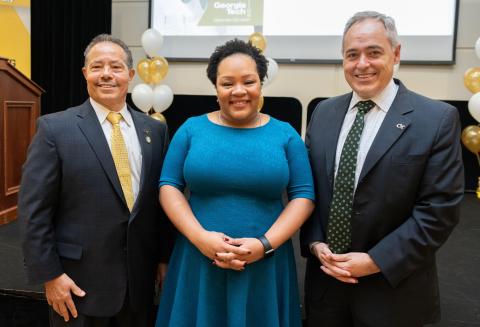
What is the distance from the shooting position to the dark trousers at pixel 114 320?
1482mm

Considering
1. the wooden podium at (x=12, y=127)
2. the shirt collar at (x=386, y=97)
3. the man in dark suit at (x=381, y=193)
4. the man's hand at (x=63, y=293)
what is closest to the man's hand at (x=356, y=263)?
the man in dark suit at (x=381, y=193)

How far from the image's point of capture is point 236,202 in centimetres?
145

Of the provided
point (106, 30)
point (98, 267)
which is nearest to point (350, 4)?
point (106, 30)

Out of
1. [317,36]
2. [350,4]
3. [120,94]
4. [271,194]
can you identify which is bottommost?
[271,194]

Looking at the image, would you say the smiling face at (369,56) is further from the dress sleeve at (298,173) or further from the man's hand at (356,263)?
the man's hand at (356,263)

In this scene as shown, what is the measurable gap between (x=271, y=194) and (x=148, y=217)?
0.44 m

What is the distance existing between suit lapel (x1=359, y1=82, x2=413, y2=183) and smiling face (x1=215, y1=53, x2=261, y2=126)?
0.40 meters

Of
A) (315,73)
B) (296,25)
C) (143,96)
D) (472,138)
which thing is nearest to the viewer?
(472,138)

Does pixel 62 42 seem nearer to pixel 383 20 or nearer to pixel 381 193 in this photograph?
pixel 383 20

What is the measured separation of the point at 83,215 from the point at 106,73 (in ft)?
1.55

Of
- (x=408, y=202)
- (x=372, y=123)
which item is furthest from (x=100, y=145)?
(x=408, y=202)

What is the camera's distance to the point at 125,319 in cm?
156

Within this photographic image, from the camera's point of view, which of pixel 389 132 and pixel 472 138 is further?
pixel 472 138

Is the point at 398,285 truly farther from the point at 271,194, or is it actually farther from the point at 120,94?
the point at 120,94
